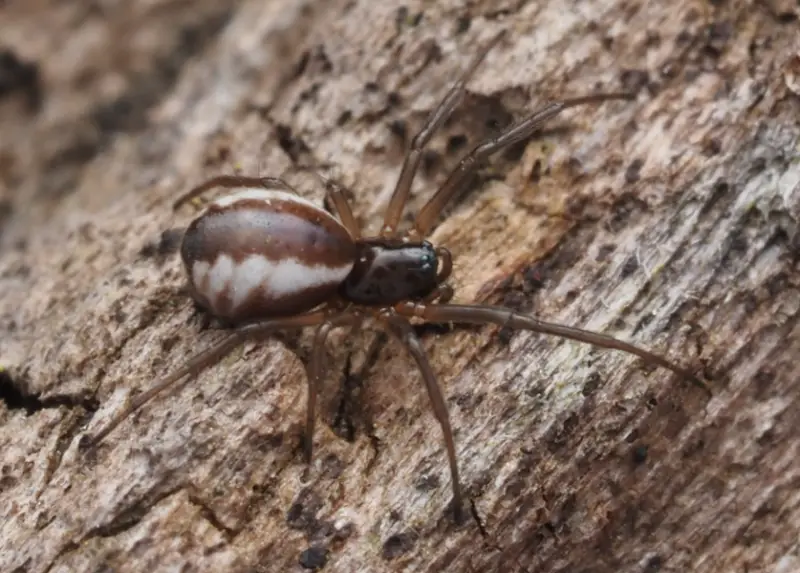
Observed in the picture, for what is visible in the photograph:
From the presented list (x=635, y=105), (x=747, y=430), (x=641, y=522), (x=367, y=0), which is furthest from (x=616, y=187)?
(x=367, y=0)

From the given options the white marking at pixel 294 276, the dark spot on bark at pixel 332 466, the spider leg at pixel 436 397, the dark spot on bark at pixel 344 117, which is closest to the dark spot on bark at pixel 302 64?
the dark spot on bark at pixel 344 117

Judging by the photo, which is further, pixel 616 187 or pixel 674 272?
pixel 616 187

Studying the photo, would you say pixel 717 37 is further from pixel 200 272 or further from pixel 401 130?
pixel 200 272

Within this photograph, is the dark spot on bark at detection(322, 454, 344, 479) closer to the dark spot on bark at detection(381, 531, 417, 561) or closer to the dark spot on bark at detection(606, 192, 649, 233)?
the dark spot on bark at detection(381, 531, 417, 561)

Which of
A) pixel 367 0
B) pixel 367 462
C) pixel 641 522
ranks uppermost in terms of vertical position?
pixel 367 0

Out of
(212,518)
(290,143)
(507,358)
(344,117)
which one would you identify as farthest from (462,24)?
(212,518)

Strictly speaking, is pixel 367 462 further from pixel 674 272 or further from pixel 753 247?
pixel 753 247

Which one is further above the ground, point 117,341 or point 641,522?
point 117,341
